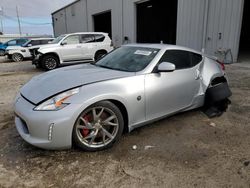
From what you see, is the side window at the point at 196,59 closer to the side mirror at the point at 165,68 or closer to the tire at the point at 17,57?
the side mirror at the point at 165,68

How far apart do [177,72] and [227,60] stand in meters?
7.39

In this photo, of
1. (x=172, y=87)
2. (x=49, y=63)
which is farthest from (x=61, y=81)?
(x=49, y=63)

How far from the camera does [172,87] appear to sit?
3.43 m

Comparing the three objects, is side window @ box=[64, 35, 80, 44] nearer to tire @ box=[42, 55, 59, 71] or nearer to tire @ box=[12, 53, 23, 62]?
tire @ box=[42, 55, 59, 71]

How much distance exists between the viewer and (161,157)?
2.80m

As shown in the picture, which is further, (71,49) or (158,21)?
(158,21)

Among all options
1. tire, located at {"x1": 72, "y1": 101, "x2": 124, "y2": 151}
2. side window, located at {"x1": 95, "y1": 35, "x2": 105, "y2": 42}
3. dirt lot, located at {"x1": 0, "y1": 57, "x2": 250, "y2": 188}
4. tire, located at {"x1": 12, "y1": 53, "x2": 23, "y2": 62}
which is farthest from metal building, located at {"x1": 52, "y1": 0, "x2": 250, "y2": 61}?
tire, located at {"x1": 72, "y1": 101, "x2": 124, "y2": 151}

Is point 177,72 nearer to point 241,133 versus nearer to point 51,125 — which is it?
point 241,133

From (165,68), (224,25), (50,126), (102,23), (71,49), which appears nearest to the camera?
(50,126)

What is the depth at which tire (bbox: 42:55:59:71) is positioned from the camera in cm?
982

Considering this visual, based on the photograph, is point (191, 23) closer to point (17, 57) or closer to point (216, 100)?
point (216, 100)

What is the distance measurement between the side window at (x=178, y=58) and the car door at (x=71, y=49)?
7.45 m

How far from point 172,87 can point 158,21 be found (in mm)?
17840

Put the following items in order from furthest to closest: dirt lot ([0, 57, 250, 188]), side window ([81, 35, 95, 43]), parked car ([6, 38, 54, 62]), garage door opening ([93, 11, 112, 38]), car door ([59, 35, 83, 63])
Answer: garage door opening ([93, 11, 112, 38]), parked car ([6, 38, 54, 62]), side window ([81, 35, 95, 43]), car door ([59, 35, 83, 63]), dirt lot ([0, 57, 250, 188])
